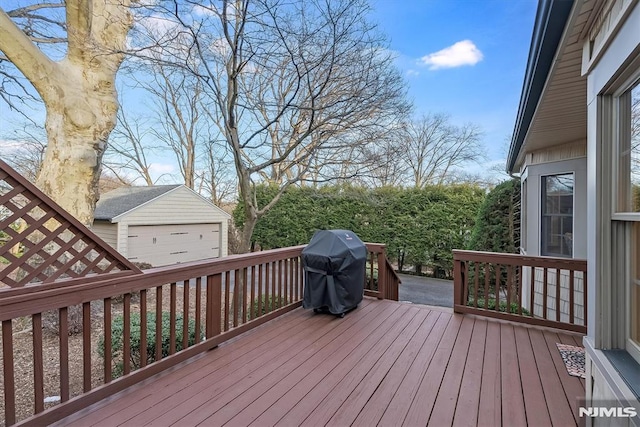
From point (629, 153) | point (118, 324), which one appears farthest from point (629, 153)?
point (118, 324)

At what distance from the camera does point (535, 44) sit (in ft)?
6.82

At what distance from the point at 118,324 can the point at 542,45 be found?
17.0 feet

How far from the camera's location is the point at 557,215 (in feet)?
15.5

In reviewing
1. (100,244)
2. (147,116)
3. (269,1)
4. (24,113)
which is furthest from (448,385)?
(147,116)

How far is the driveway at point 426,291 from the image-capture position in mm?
7344

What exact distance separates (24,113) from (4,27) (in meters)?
3.01

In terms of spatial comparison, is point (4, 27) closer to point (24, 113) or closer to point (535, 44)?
point (24, 113)

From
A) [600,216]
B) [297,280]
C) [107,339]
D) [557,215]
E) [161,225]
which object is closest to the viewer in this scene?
[600,216]

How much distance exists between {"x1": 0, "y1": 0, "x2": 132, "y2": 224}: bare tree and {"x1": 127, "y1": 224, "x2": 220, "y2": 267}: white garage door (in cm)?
496

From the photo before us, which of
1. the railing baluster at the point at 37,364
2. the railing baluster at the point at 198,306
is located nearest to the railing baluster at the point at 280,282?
the railing baluster at the point at 198,306

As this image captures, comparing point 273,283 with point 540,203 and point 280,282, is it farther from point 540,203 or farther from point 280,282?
point 540,203

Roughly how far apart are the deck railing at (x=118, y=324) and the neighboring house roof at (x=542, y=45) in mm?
2519

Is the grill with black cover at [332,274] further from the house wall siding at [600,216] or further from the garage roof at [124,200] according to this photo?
the garage roof at [124,200]

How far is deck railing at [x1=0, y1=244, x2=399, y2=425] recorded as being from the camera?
1.76 meters
